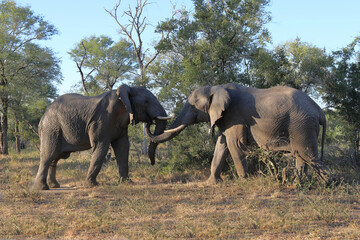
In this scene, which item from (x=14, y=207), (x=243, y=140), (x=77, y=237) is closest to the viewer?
(x=77, y=237)

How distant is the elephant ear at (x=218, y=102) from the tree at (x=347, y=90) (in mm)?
4841

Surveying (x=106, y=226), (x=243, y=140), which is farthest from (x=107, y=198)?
(x=243, y=140)

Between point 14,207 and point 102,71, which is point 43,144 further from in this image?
point 102,71

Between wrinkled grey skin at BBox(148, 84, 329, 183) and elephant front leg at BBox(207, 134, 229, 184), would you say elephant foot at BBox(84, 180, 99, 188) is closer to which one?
wrinkled grey skin at BBox(148, 84, 329, 183)

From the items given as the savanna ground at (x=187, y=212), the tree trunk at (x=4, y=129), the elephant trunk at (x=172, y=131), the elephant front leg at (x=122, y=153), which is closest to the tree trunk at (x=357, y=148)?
the savanna ground at (x=187, y=212)

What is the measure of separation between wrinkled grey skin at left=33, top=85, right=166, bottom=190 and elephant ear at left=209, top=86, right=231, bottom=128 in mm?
1405

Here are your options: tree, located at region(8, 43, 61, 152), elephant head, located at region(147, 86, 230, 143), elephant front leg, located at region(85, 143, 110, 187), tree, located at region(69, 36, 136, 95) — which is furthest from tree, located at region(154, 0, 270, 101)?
tree, located at region(69, 36, 136, 95)

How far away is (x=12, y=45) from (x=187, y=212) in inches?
774

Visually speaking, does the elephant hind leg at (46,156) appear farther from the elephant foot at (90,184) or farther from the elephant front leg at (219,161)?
the elephant front leg at (219,161)

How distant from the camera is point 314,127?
8.11m

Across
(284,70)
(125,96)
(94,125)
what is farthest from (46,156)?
(284,70)

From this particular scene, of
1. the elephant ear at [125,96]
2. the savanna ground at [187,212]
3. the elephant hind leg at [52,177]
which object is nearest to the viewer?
the savanna ground at [187,212]

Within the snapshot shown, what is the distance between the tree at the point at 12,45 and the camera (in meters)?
21.0

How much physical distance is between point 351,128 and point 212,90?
5575 mm
